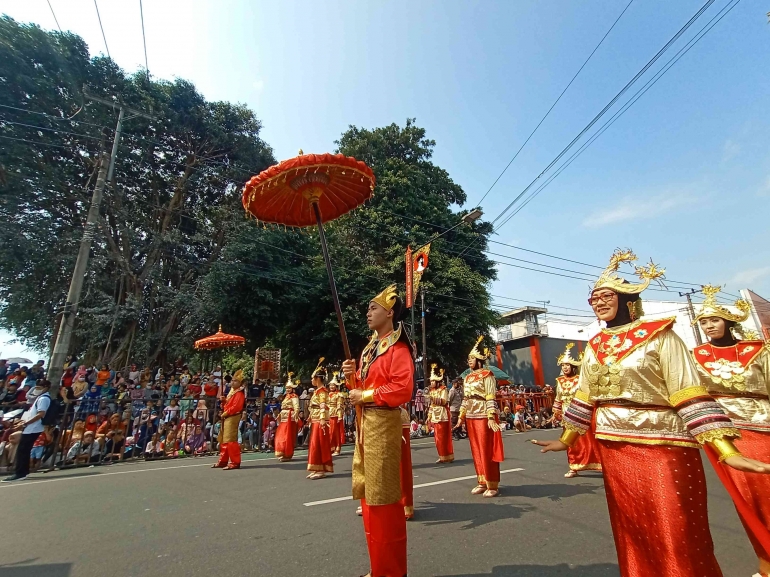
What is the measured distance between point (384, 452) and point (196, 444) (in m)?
9.98

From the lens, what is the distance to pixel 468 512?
490cm

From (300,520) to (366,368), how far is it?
2193mm

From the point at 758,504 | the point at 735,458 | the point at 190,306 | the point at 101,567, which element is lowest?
the point at 101,567

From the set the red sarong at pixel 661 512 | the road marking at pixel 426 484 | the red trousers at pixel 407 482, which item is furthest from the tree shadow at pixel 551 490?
the red sarong at pixel 661 512

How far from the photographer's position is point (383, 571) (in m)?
2.88

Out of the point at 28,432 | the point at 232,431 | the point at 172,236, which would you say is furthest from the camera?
the point at 172,236

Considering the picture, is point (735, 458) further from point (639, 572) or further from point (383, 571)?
point (383, 571)

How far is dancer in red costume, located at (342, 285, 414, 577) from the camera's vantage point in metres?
2.95

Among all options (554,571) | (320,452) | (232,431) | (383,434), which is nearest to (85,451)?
(232,431)

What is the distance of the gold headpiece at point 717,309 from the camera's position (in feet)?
12.9

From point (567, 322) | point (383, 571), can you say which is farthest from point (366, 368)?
point (567, 322)

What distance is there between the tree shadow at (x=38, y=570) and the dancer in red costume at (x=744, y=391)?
16.1 ft

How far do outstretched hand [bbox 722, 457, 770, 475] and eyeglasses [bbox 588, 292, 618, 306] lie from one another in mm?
1117

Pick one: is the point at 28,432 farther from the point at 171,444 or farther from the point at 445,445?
the point at 445,445
